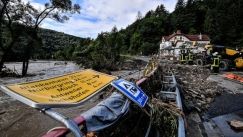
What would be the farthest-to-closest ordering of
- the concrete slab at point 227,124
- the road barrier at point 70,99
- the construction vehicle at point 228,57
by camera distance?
the construction vehicle at point 228,57 < the concrete slab at point 227,124 < the road barrier at point 70,99

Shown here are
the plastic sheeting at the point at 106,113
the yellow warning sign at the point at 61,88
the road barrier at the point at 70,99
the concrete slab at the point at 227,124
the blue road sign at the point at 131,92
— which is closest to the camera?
the road barrier at the point at 70,99

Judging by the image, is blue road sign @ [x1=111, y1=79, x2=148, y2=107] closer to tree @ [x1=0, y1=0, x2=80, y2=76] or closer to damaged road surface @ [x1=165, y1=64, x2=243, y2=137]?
damaged road surface @ [x1=165, y1=64, x2=243, y2=137]

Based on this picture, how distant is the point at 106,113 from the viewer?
6.33 feet

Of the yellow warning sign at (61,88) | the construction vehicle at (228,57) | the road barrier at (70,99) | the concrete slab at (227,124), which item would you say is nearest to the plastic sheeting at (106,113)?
the road barrier at (70,99)

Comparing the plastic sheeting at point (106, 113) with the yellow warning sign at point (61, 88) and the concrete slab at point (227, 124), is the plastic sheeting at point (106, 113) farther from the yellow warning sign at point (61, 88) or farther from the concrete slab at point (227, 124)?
the concrete slab at point (227, 124)

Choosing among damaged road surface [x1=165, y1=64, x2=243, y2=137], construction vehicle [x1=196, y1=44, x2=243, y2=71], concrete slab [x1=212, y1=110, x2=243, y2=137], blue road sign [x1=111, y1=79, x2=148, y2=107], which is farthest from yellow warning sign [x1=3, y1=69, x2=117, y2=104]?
construction vehicle [x1=196, y1=44, x2=243, y2=71]

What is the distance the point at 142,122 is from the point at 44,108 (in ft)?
6.73

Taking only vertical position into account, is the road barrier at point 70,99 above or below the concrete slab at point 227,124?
above

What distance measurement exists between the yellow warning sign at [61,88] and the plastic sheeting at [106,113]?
21 centimetres

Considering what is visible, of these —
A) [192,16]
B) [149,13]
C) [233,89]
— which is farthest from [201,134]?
[149,13]

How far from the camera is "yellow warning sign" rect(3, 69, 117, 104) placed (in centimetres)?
151

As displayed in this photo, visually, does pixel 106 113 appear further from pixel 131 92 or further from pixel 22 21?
pixel 22 21

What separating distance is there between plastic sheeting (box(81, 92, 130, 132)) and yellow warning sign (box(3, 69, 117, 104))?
21 centimetres

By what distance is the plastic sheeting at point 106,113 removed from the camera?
1.69 metres
